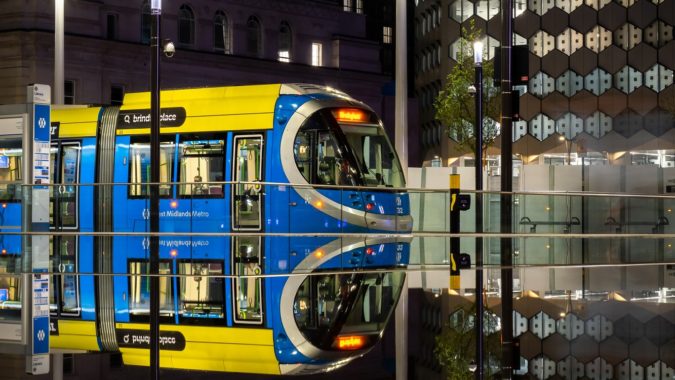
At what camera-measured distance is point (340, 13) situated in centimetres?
6931

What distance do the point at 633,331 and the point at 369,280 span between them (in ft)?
19.2

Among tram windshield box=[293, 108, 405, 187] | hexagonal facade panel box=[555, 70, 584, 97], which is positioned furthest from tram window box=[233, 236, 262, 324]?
hexagonal facade panel box=[555, 70, 584, 97]

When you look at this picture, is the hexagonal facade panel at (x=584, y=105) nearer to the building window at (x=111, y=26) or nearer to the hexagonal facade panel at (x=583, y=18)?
the hexagonal facade panel at (x=583, y=18)

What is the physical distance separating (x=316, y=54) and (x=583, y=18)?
16645 mm

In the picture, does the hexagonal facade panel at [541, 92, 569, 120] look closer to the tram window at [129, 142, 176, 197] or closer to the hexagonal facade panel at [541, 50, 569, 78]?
the hexagonal facade panel at [541, 50, 569, 78]

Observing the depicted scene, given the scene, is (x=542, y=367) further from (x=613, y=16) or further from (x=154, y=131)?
(x=613, y=16)

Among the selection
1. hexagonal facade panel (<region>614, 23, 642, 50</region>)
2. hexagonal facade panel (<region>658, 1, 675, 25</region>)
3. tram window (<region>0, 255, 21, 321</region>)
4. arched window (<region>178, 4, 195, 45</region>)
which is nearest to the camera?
tram window (<region>0, 255, 21, 321</region>)

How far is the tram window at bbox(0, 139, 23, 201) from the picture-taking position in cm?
2912

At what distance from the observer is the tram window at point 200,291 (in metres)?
11.8

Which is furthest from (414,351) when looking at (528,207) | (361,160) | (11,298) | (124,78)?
(124,78)

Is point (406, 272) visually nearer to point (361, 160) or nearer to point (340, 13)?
point (361, 160)

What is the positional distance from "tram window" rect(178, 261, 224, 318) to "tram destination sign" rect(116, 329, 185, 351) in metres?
1.26

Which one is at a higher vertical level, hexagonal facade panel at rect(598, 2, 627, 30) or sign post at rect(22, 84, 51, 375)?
hexagonal facade panel at rect(598, 2, 627, 30)

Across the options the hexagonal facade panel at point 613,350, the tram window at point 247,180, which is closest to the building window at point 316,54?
the tram window at point 247,180
